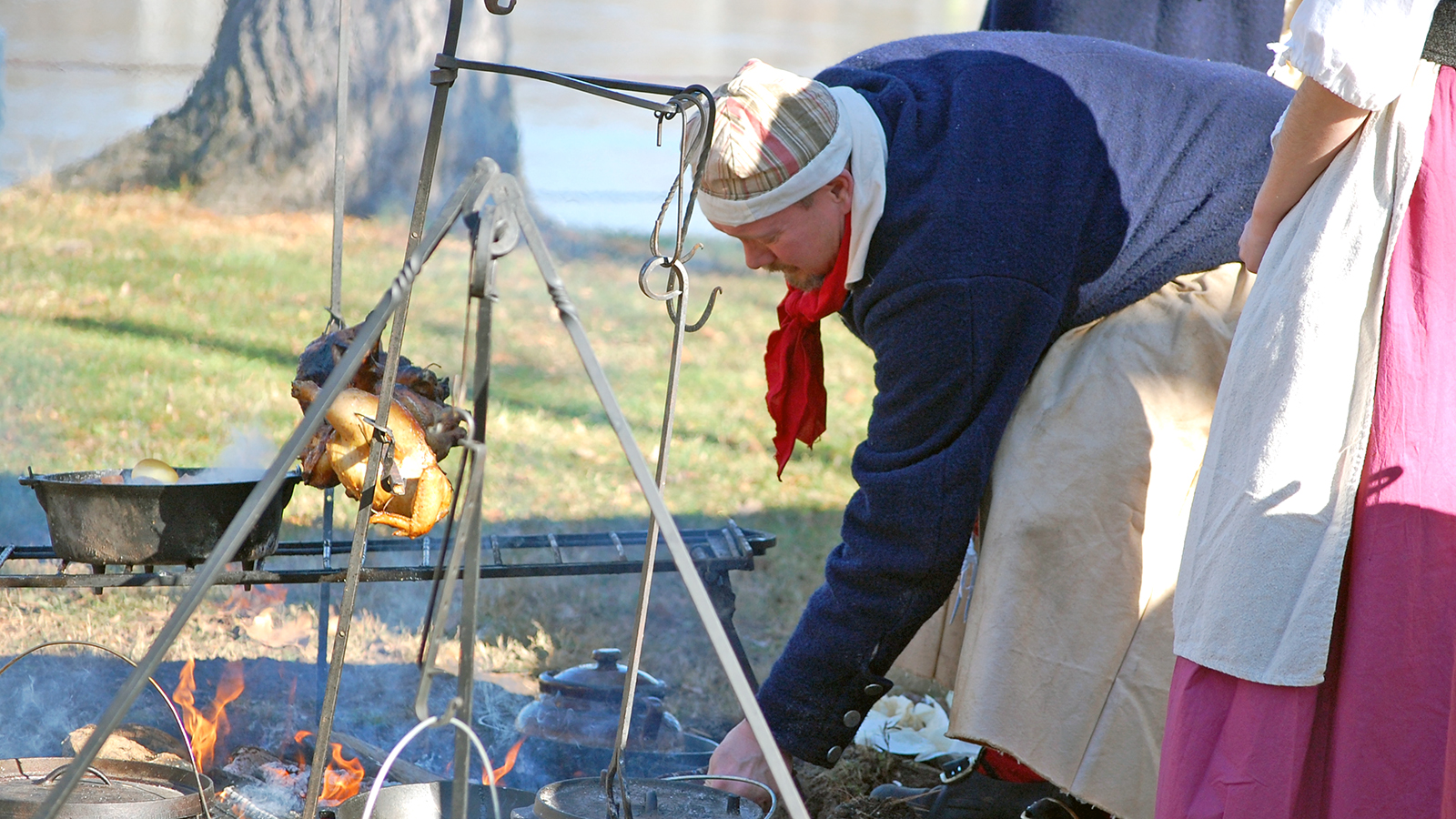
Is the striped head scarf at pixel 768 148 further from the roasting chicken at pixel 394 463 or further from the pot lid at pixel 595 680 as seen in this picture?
the pot lid at pixel 595 680

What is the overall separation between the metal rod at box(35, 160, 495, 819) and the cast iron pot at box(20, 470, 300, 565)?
1073 millimetres

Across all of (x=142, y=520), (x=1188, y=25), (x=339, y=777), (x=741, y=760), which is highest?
(x=1188, y=25)

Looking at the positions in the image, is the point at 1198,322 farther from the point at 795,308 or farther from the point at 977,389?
the point at 795,308

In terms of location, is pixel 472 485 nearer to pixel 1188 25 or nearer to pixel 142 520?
pixel 142 520

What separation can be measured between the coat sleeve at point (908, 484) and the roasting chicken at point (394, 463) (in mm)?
759

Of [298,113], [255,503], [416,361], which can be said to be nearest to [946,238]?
[255,503]

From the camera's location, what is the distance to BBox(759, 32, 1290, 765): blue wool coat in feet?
7.10

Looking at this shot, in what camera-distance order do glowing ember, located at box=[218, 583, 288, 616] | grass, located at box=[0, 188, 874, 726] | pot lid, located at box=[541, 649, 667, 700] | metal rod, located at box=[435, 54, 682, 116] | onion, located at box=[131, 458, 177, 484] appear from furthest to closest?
grass, located at box=[0, 188, 874, 726]
glowing ember, located at box=[218, 583, 288, 616]
pot lid, located at box=[541, 649, 667, 700]
onion, located at box=[131, 458, 177, 484]
metal rod, located at box=[435, 54, 682, 116]

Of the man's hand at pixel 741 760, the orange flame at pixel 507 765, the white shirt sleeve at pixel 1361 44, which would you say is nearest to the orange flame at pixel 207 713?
the orange flame at pixel 507 765

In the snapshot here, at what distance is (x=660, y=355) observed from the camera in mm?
7211

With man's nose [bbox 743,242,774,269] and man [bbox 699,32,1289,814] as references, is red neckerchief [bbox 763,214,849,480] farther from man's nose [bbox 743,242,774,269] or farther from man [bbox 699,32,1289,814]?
man's nose [bbox 743,242,774,269]

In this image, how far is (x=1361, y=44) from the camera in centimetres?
157

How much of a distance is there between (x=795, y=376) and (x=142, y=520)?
1.28 metres

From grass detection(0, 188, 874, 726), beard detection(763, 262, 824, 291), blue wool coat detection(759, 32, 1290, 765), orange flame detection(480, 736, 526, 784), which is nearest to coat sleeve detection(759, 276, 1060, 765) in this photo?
blue wool coat detection(759, 32, 1290, 765)
